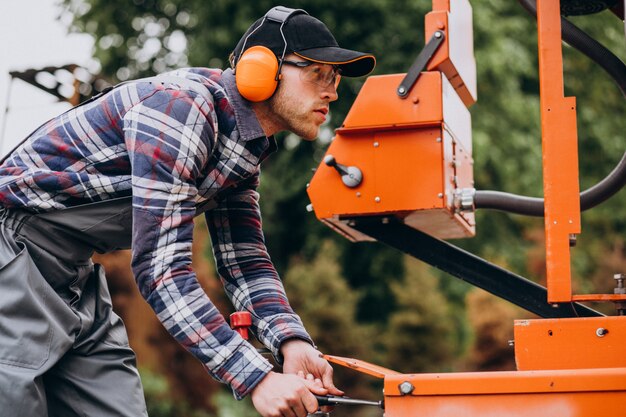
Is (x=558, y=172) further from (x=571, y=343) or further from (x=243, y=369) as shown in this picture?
(x=243, y=369)

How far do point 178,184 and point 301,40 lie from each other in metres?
0.63

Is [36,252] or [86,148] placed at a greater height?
[86,148]

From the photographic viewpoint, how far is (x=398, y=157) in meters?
3.06

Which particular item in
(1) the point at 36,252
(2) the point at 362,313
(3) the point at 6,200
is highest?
(3) the point at 6,200

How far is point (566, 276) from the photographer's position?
2549 millimetres

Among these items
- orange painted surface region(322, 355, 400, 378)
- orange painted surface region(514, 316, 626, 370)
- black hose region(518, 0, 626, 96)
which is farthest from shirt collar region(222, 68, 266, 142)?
black hose region(518, 0, 626, 96)

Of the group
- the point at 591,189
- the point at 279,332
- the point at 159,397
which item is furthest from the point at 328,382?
the point at 159,397

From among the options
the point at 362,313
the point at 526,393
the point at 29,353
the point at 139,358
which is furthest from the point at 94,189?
the point at 362,313

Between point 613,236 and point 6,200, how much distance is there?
17213 millimetres

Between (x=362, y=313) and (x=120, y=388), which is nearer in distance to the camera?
(x=120, y=388)

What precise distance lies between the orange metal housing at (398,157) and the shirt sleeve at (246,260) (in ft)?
1.52

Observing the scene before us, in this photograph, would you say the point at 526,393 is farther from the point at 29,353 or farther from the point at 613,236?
the point at 613,236

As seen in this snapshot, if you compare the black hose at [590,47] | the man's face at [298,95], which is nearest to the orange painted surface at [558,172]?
the black hose at [590,47]

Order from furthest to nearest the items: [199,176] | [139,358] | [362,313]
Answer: [362,313], [139,358], [199,176]
